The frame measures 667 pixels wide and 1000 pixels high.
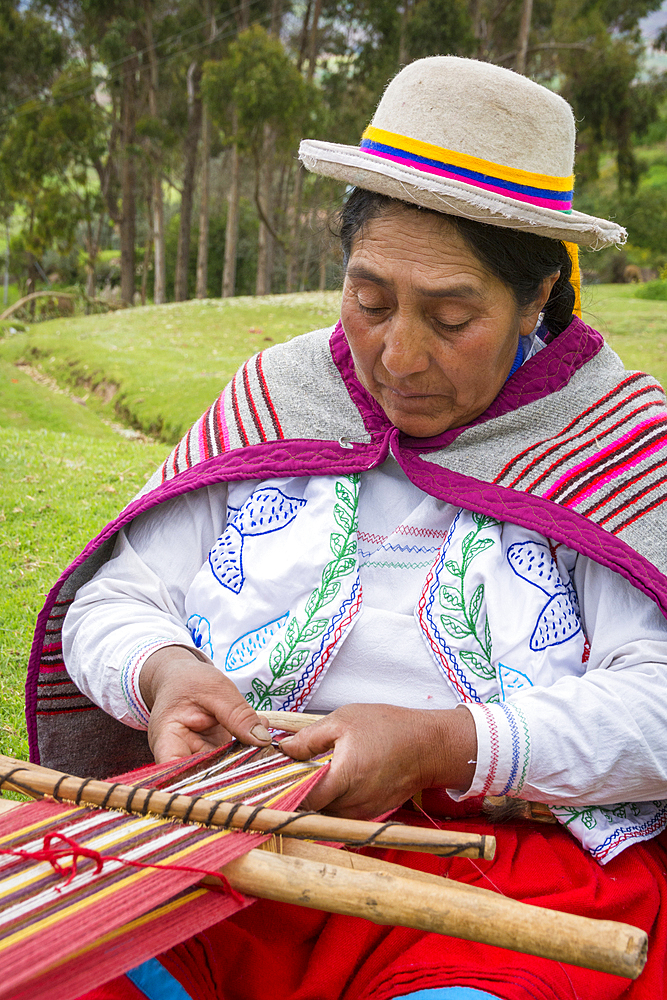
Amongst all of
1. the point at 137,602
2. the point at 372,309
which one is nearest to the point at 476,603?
the point at 372,309

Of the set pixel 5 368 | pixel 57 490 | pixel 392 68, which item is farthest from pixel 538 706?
pixel 392 68

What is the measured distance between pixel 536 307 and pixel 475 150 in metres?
0.40

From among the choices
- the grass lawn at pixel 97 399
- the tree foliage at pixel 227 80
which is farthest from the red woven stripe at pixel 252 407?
the tree foliage at pixel 227 80

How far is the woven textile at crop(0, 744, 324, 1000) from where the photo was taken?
100cm

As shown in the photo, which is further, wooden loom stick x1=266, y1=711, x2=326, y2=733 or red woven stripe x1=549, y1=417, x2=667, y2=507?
red woven stripe x1=549, y1=417, x2=667, y2=507

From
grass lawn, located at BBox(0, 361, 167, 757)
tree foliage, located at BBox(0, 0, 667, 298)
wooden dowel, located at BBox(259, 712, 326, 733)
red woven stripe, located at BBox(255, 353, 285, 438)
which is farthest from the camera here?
tree foliage, located at BBox(0, 0, 667, 298)

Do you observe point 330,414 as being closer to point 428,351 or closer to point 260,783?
point 428,351

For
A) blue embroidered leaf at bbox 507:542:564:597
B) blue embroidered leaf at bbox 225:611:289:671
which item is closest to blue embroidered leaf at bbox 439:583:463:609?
blue embroidered leaf at bbox 507:542:564:597

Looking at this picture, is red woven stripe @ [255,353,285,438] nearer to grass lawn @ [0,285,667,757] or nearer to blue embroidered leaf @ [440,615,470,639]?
blue embroidered leaf @ [440,615,470,639]

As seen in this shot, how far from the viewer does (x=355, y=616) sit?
6.16 feet

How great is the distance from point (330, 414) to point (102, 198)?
97.2 ft

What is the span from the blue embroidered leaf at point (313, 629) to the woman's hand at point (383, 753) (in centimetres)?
28

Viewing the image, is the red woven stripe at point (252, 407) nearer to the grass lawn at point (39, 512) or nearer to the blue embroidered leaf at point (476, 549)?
the blue embroidered leaf at point (476, 549)

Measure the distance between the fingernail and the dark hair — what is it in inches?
40.8
